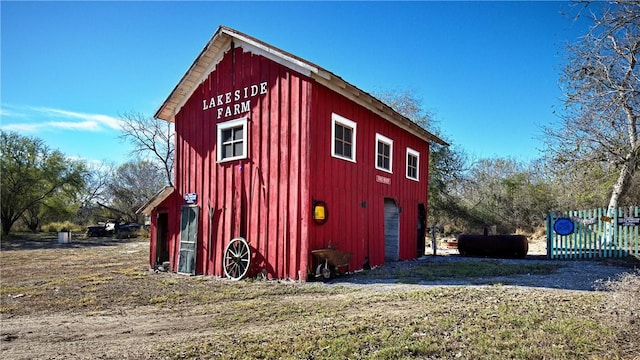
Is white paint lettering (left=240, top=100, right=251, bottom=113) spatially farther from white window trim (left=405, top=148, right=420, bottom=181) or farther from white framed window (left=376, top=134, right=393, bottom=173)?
white window trim (left=405, top=148, right=420, bottom=181)

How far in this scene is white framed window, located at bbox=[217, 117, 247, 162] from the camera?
11.0 metres

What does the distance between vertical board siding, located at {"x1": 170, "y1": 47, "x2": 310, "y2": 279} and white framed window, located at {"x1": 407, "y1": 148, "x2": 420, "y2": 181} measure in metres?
6.67

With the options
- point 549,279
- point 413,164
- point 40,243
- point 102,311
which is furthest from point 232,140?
point 40,243

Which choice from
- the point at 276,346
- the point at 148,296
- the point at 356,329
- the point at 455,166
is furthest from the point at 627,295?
the point at 455,166

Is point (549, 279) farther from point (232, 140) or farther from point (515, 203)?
point (515, 203)

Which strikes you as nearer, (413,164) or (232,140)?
(232,140)

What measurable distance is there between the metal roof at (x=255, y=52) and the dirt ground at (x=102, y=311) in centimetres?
486

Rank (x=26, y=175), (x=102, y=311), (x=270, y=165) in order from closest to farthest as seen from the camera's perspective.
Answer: (x=102, y=311) < (x=270, y=165) < (x=26, y=175)

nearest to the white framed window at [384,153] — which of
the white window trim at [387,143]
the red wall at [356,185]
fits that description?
the white window trim at [387,143]

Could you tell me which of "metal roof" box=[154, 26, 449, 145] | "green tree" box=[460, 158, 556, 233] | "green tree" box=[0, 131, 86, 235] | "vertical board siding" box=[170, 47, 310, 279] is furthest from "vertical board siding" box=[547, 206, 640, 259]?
"green tree" box=[0, 131, 86, 235]

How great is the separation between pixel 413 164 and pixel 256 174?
7.49 m

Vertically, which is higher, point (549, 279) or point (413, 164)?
point (413, 164)

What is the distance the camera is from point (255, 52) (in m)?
10.9

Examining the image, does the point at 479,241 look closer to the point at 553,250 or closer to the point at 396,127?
the point at 553,250
